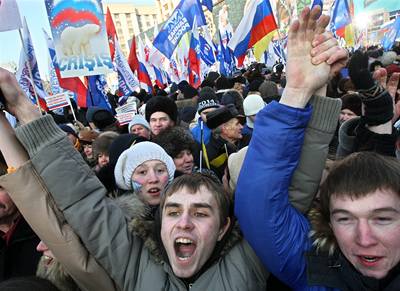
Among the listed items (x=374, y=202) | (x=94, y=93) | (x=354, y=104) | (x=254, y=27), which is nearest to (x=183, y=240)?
(x=374, y=202)

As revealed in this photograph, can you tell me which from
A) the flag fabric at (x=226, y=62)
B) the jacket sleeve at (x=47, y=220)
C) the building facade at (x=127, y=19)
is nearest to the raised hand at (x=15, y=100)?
the jacket sleeve at (x=47, y=220)

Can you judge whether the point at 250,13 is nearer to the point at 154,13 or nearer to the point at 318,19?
the point at 318,19

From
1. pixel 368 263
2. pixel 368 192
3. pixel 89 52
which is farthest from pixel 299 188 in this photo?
pixel 89 52

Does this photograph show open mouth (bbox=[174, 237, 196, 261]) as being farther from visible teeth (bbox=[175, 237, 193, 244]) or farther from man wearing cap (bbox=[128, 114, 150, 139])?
man wearing cap (bbox=[128, 114, 150, 139])

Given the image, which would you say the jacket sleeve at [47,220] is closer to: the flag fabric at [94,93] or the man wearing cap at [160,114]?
the man wearing cap at [160,114]

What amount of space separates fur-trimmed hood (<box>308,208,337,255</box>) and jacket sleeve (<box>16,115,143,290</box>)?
2.68ft

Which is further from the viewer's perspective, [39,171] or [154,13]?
[154,13]

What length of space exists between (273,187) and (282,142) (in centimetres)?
18

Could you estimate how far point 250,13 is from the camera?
6.98 meters

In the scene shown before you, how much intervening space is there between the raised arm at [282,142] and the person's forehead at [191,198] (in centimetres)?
30

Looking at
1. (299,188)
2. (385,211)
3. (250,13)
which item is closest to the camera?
(385,211)

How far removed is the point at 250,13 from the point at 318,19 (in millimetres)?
6046

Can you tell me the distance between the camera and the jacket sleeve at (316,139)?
1.45 m

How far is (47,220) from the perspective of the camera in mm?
1493
